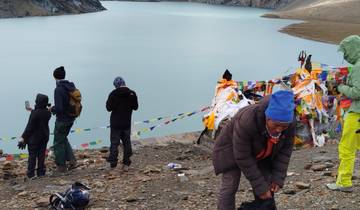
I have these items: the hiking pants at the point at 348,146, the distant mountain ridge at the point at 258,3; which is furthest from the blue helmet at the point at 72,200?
the distant mountain ridge at the point at 258,3

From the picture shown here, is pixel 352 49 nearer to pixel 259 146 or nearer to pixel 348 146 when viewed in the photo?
pixel 348 146

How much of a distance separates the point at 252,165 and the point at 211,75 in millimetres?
24534

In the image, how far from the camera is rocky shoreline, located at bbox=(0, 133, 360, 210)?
6613 millimetres

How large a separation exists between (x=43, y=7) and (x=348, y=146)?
100 m

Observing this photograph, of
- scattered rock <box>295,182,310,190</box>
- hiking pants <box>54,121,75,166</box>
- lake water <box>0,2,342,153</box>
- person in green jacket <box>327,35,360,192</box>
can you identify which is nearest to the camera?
person in green jacket <box>327,35,360,192</box>

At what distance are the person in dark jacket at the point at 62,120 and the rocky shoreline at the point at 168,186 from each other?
0.29 metres

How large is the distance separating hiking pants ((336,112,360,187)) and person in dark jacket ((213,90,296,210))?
6.65ft

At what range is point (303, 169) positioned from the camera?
8.18 meters

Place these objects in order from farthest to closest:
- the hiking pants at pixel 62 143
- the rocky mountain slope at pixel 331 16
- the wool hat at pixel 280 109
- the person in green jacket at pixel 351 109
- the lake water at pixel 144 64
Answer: the rocky mountain slope at pixel 331 16 < the lake water at pixel 144 64 < the hiking pants at pixel 62 143 < the person in green jacket at pixel 351 109 < the wool hat at pixel 280 109

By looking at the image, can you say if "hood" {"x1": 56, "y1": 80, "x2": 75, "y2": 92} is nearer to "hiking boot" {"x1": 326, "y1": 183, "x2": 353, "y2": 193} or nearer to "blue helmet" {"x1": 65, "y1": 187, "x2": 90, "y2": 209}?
"blue helmet" {"x1": 65, "y1": 187, "x2": 90, "y2": 209}

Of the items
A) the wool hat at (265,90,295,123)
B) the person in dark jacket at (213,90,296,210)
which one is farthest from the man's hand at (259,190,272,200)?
the wool hat at (265,90,295,123)

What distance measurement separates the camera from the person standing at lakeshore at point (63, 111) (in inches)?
344

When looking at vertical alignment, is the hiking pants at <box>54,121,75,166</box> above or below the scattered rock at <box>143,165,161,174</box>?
above

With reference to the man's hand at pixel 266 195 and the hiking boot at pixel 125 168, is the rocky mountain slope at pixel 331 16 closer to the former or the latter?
the hiking boot at pixel 125 168
